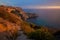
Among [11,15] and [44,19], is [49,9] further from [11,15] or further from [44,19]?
[11,15]

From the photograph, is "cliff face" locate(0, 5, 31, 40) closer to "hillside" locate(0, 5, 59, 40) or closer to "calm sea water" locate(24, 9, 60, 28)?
"hillside" locate(0, 5, 59, 40)

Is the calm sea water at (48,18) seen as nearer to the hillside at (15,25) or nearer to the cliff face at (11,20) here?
the hillside at (15,25)

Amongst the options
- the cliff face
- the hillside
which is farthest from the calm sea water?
the cliff face

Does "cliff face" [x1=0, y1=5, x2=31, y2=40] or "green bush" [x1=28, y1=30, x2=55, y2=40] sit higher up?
"cliff face" [x1=0, y1=5, x2=31, y2=40]

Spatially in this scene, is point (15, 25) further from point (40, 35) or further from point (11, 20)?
point (40, 35)

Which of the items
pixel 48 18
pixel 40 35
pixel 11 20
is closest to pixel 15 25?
pixel 11 20

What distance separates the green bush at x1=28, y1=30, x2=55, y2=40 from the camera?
7.98ft

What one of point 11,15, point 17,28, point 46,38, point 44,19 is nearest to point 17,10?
point 11,15

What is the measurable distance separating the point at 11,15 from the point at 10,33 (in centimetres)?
30

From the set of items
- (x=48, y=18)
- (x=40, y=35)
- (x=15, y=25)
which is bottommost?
(x=40, y=35)

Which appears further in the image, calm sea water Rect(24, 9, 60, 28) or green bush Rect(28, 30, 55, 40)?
calm sea water Rect(24, 9, 60, 28)

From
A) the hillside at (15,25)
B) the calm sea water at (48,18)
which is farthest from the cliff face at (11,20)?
the calm sea water at (48,18)

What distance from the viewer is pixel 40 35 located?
2.45 meters

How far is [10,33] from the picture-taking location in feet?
8.17
